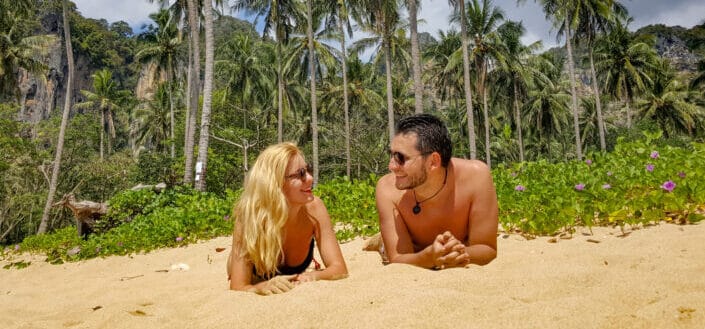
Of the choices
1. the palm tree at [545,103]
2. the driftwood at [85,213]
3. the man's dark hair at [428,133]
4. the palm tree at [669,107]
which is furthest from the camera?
the palm tree at [669,107]

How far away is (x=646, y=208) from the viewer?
4.32 metres

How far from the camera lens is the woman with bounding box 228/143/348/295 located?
3035 millimetres

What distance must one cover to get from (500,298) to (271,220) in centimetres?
155

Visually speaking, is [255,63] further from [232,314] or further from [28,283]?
[232,314]

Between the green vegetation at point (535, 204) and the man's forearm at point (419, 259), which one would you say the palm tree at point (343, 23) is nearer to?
the green vegetation at point (535, 204)

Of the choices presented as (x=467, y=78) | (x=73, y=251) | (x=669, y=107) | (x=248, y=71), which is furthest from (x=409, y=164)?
(x=669, y=107)

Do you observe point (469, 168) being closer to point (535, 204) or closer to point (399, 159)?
point (399, 159)

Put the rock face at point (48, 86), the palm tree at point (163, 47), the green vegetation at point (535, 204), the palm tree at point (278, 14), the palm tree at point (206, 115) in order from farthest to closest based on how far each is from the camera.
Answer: the rock face at point (48, 86), the palm tree at point (163, 47), the palm tree at point (278, 14), the palm tree at point (206, 115), the green vegetation at point (535, 204)

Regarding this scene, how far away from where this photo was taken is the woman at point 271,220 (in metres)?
3.04

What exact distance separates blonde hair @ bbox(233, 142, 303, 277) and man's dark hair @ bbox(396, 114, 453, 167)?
2.74ft

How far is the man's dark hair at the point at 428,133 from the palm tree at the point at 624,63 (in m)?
37.1

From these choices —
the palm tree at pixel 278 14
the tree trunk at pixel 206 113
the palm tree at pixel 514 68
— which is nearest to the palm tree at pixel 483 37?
the palm tree at pixel 514 68

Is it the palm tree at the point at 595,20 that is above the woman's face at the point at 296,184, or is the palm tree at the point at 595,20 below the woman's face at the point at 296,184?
above

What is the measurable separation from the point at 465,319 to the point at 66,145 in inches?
1088
